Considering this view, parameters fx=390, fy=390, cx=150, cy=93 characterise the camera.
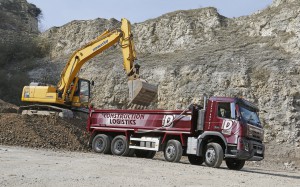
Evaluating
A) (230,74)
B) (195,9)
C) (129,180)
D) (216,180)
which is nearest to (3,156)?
(129,180)

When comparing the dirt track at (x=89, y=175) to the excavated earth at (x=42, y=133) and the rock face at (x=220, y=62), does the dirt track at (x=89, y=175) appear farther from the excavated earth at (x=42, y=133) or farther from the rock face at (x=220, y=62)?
the rock face at (x=220, y=62)

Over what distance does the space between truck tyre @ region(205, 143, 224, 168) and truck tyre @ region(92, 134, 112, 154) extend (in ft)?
16.3

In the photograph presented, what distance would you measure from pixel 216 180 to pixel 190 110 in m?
5.35

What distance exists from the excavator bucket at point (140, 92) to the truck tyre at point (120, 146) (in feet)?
5.63

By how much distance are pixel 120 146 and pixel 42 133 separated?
3.78 meters

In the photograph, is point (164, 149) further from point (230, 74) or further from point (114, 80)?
point (114, 80)

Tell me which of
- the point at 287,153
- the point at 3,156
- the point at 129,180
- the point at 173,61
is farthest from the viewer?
the point at 173,61

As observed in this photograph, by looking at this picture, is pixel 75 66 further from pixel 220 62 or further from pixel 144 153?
pixel 220 62

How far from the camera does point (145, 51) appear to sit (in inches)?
1379

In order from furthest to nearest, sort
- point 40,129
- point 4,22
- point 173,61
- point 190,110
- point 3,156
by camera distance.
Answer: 1. point 4,22
2. point 173,61
3. point 40,129
4. point 190,110
5. point 3,156

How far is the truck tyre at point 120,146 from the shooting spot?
1686 centimetres

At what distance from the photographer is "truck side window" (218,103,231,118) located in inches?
570

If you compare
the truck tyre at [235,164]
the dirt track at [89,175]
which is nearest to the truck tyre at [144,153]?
the truck tyre at [235,164]

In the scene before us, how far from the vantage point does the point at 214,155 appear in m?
14.2
